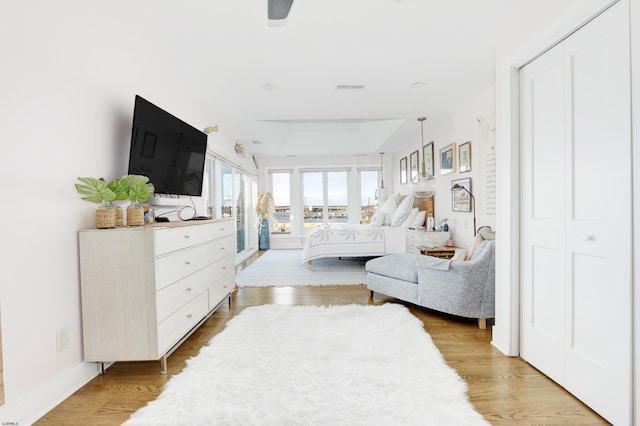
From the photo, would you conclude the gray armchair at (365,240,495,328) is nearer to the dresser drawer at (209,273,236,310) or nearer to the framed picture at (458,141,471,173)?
the framed picture at (458,141,471,173)

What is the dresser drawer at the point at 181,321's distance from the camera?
75.2 inches

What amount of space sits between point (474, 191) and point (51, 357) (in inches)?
160

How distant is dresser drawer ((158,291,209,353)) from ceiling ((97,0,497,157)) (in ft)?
6.61

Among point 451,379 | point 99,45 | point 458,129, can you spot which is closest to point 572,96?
point 451,379

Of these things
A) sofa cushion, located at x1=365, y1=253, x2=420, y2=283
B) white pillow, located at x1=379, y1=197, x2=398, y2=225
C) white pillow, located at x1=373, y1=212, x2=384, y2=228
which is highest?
white pillow, located at x1=379, y1=197, x2=398, y2=225

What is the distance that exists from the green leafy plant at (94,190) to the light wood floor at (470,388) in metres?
1.12

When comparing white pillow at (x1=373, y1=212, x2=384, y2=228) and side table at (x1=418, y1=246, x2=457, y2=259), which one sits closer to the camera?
side table at (x1=418, y1=246, x2=457, y2=259)

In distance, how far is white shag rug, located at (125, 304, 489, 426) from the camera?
4.80 feet

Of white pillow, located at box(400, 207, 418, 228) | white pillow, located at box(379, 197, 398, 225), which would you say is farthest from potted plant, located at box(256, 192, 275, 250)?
white pillow, located at box(400, 207, 418, 228)

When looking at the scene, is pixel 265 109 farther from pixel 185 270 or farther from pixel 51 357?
pixel 51 357

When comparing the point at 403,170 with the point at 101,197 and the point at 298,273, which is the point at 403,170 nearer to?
the point at 298,273

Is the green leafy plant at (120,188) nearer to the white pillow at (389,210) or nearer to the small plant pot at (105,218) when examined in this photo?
the small plant pot at (105,218)

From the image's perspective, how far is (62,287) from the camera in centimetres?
173

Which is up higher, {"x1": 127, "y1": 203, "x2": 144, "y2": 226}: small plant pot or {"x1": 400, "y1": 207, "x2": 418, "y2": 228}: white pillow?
{"x1": 127, "y1": 203, "x2": 144, "y2": 226}: small plant pot
